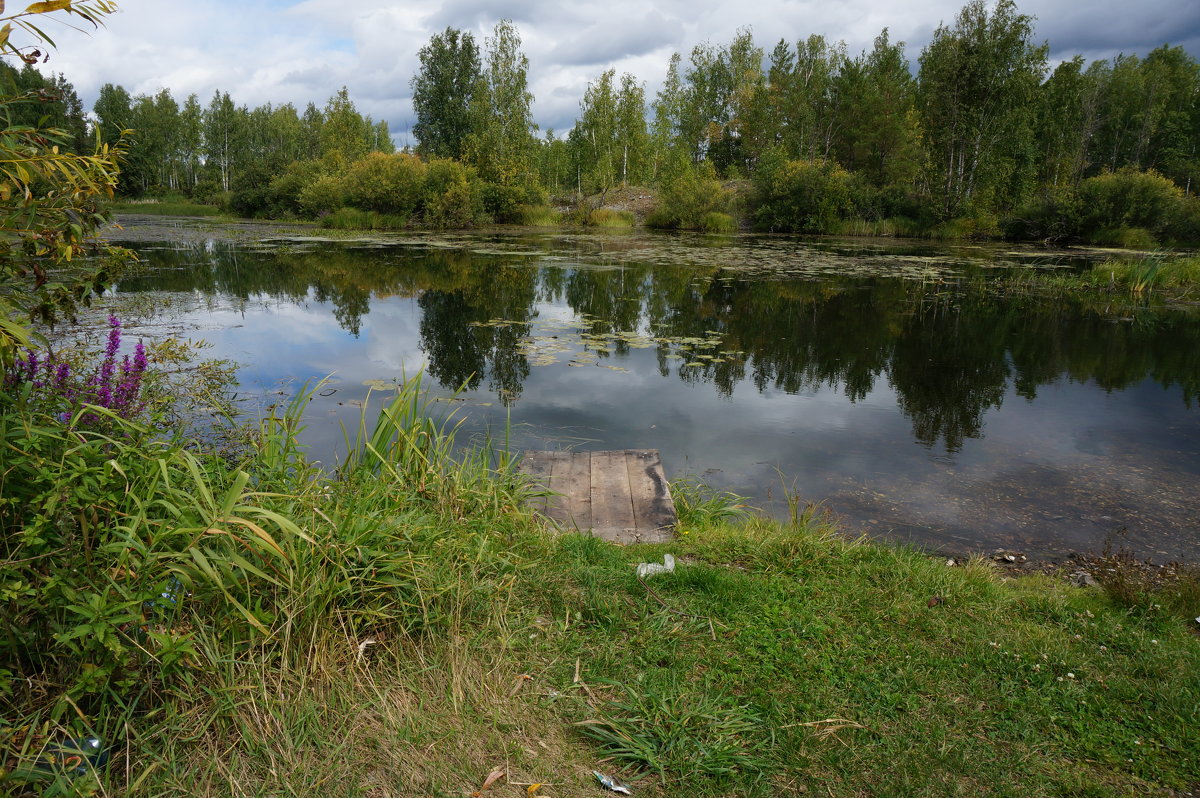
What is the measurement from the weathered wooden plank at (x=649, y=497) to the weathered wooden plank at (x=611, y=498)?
0.05 metres

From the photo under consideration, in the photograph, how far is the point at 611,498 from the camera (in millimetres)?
4859

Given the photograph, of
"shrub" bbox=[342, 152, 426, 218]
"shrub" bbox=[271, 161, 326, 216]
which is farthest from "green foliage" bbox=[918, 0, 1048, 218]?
"shrub" bbox=[271, 161, 326, 216]

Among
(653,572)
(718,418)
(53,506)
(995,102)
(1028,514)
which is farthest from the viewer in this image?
(995,102)

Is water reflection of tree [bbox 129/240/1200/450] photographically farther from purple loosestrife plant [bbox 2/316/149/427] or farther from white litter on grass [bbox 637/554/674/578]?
white litter on grass [bbox 637/554/674/578]

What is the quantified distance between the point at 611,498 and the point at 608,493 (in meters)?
0.08

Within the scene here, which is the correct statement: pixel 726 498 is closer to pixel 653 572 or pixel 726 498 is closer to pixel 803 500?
pixel 803 500

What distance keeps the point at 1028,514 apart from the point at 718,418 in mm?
2927

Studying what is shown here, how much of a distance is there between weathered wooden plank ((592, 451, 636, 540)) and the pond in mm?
658

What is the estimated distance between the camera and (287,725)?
7.34 ft

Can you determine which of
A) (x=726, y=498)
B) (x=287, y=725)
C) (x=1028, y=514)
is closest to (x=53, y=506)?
(x=287, y=725)

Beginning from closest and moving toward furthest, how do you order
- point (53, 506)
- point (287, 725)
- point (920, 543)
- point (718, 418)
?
point (53, 506)
point (287, 725)
point (920, 543)
point (718, 418)

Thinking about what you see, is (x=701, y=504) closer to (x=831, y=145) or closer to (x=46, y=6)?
(x=46, y=6)

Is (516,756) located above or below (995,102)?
below

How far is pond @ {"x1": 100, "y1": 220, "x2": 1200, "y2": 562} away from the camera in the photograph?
555 cm
